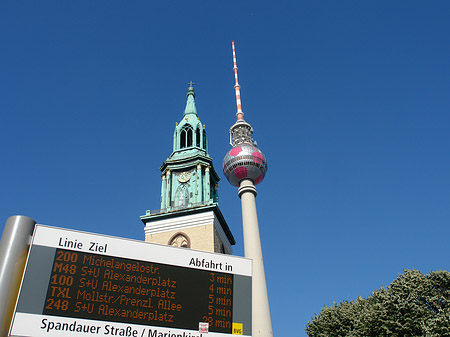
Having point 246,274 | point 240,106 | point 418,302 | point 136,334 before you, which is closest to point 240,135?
point 240,106

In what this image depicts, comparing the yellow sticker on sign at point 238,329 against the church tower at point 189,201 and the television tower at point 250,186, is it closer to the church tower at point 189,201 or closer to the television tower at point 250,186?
the television tower at point 250,186

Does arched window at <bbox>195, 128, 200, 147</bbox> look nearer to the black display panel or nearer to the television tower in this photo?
the television tower

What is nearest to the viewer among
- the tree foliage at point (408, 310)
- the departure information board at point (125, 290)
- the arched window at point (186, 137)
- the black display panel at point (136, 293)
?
the departure information board at point (125, 290)

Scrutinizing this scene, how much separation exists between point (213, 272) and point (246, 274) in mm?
1312

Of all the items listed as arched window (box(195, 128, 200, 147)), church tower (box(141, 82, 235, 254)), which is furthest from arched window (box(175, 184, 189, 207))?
arched window (box(195, 128, 200, 147))

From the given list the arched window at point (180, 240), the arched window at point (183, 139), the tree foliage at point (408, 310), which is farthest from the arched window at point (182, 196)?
the tree foliage at point (408, 310)

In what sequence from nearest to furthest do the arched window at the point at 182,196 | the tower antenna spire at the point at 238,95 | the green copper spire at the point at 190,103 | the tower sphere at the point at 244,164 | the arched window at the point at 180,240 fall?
the tower sphere at the point at 244,164 < the tower antenna spire at the point at 238,95 < the arched window at the point at 180,240 < the arched window at the point at 182,196 < the green copper spire at the point at 190,103

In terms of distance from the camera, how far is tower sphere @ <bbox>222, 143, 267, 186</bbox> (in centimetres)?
3819

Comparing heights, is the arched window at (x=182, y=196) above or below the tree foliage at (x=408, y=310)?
above

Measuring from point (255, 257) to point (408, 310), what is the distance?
11095 millimetres

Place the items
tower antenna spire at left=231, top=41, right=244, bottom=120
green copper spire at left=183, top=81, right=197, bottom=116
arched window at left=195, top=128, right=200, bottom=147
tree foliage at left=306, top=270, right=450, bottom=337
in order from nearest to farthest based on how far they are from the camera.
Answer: tree foliage at left=306, top=270, right=450, bottom=337 → tower antenna spire at left=231, top=41, right=244, bottom=120 → arched window at left=195, top=128, right=200, bottom=147 → green copper spire at left=183, top=81, right=197, bottom=116

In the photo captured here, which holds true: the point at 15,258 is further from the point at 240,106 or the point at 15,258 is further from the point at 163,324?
the point at 240,106

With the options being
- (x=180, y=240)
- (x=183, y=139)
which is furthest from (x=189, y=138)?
(x=180, y=240)

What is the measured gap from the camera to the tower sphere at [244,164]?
38.2 m
